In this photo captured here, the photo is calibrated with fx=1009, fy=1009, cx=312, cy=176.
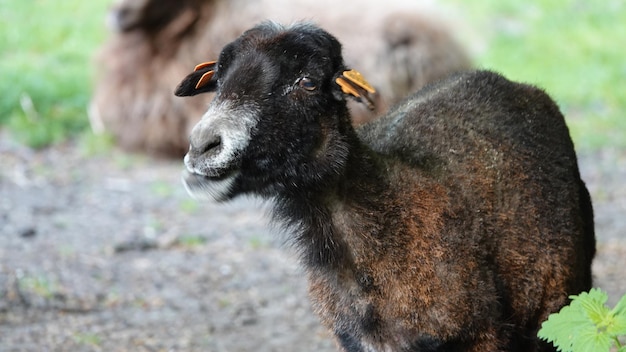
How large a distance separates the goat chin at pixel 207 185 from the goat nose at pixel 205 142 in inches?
4.2

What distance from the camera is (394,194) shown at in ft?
13.6

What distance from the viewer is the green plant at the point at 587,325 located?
11.7 feet

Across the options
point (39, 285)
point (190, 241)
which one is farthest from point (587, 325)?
point (190, 241)

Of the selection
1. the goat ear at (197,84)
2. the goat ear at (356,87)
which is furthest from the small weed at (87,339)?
the goat ear at (356,87)

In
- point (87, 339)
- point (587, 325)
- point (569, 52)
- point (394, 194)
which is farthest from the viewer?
point (569, 52)

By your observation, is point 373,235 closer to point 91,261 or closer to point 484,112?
point 484,112

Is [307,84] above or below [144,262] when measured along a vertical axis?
above

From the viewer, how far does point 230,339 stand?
20.5ft

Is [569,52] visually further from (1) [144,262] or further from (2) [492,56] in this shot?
(1) [144,262]

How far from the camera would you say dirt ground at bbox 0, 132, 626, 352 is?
20.5ft

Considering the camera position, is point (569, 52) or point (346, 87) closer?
point (346, 87)

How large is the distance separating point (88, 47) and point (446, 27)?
5.07 meters

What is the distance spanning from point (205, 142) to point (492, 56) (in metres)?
10.3

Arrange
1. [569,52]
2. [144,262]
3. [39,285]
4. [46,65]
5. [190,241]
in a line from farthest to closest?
1. [569,52]
2. [46,65]
3. [190,241]
4. [144,262]
5. [39,285]
